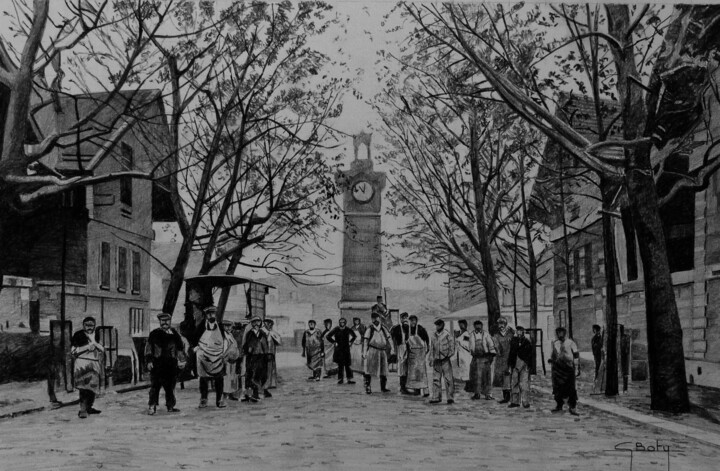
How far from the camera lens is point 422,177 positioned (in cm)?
1048

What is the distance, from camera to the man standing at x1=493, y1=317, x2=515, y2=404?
33.4 ft

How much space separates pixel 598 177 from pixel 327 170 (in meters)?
2.88

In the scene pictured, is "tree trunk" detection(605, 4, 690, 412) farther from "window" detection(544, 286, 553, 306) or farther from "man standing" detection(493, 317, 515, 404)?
"window" detection(544, 286, 553, 306)

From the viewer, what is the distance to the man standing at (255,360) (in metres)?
10.1

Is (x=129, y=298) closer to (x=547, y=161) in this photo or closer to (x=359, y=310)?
(x=359, y=310)

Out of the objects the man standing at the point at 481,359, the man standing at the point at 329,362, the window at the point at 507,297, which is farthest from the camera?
the man standing at the point at 329,362

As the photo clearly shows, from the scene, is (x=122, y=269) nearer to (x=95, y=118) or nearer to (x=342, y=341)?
(x=95, y=118)

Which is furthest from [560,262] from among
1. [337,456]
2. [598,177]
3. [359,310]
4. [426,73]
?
[337,456]

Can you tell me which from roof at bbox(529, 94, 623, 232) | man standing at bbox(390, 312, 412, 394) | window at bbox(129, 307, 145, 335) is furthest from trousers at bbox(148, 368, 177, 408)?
roof at bbox(529, 94, 623, 232)

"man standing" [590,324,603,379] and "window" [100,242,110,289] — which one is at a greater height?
"window" [100,242,110,289]

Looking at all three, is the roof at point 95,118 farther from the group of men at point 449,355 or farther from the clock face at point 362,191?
the group of men at point 449,355

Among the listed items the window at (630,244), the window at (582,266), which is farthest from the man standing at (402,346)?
the window at (630,244)

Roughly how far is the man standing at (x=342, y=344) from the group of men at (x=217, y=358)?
2.54 ft

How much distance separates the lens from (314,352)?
12.7 m
